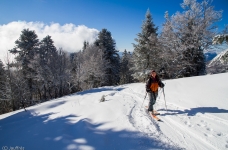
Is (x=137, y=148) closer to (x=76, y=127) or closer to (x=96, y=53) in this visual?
(x=76, y=127)

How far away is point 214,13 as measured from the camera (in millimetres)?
15000

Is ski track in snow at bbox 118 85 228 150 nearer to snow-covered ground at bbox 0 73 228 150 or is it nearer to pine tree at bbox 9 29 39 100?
snow-covered ground at bbox 0 73 228 150

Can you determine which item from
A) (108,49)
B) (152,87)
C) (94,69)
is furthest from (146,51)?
(152,87)

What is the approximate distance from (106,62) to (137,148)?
25.4 metres

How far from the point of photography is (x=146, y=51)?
20484 millimetres

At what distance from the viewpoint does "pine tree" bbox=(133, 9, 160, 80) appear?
63.8 feet

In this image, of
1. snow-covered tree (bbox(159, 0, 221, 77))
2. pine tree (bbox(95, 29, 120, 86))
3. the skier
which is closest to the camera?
the skier

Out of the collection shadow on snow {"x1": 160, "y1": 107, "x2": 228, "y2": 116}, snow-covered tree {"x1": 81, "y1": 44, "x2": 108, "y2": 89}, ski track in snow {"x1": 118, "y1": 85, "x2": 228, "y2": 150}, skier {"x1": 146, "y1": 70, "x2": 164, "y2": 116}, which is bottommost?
ski track in snow {"x1": 118, "y1": 85, "x2": 228, "y2": 150}

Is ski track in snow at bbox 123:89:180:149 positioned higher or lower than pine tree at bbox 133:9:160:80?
lower

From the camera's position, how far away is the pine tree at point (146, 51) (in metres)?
19.4

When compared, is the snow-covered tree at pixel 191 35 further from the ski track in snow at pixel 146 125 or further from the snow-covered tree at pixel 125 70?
the snow-covered tree at pixel 125 70

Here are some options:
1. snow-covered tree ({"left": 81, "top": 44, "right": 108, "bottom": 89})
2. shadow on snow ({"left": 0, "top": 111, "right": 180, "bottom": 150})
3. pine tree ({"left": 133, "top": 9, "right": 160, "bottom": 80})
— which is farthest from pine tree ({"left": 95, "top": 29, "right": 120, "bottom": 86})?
shadow on snow ({"left": 0, "top": 111, "right": 180, "bottom": 150})

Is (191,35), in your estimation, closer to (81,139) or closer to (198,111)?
(198,111)

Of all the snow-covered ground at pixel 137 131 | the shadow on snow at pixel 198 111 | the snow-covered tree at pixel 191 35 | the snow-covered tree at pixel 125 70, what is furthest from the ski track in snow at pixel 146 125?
the snow-covered tree at pixel 125 70
